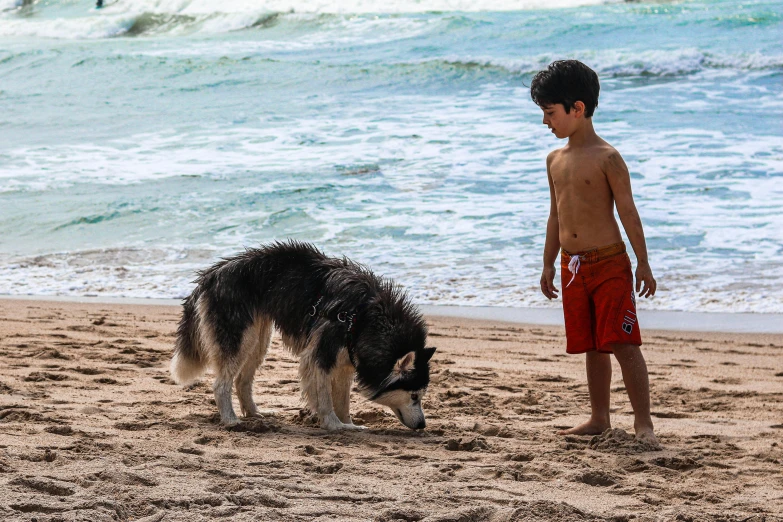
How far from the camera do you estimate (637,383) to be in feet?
15.4

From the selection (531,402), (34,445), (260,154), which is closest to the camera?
(34,445)

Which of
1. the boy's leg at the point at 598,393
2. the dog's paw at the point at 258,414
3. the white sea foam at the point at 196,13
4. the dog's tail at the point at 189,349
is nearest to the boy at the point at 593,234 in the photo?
the boy's leg at the point at 598,393

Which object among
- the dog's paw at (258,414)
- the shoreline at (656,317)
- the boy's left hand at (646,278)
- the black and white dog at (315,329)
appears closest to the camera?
the boy's left hand at (646,278)

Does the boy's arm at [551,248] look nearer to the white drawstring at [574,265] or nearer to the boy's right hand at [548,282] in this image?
the boy's right hand at [548,282]

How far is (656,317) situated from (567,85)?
13.4 ft

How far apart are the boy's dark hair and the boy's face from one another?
0.7 inches

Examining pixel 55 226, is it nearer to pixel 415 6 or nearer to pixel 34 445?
pixel 34 445

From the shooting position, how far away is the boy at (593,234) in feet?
15.1

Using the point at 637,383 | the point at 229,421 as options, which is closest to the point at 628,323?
the point at 637,383

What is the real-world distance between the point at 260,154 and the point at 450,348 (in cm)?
1034

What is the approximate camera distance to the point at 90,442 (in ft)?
14.2

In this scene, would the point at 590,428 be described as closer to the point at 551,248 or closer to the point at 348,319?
the point at 551,248

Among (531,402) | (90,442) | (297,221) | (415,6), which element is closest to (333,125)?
(297,221)

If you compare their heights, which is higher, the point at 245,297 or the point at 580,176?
the point at 580,176
